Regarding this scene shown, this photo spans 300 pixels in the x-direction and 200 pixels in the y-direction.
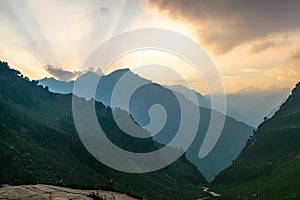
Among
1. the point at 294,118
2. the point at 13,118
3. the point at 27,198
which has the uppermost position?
the point at 294,118

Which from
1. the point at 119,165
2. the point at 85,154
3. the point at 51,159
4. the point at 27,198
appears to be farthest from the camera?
the point at 119,165

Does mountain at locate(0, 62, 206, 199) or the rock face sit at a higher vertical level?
mountain at locate(0, 62, 206, 199)

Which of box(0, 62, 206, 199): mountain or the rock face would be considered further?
box(0, 62, 206, 199): mountain

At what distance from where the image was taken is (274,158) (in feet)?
491

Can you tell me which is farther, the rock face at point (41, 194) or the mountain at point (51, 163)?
the mountain at point (51, 163)

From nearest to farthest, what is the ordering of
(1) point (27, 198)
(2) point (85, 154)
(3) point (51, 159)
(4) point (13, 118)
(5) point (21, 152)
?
(1) point (27, 198), (5) point (21, 152), (3) point (51, 159), (4) point (13, 118), (2) point (85, 154)

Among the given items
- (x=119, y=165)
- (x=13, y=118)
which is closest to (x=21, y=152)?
(x=13, y=118)

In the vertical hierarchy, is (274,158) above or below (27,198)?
above

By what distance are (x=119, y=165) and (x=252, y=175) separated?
79265mm

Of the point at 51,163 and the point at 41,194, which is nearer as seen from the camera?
the point at 41,194

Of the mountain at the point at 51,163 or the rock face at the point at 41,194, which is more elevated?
the mountain at the point at 51,163

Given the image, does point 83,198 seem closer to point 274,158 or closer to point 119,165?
point 274,158

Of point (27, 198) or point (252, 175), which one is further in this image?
point (252, 175)

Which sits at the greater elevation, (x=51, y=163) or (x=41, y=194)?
(x=51, y=163)
